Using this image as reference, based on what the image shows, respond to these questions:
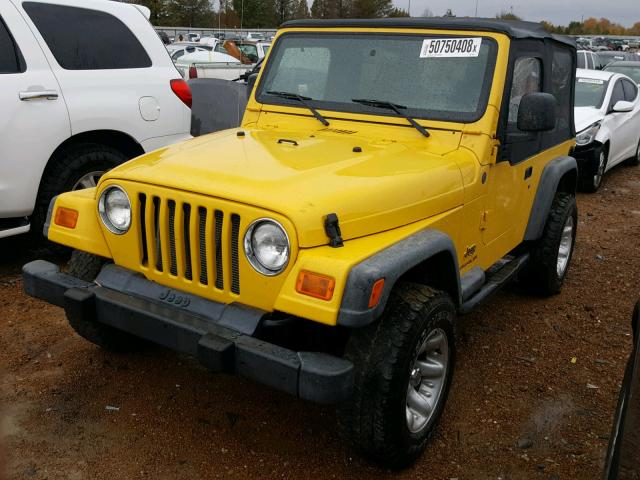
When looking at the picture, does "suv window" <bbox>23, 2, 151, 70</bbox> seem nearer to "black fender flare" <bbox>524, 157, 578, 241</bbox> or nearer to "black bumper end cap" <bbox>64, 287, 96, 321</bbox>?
"black bumper end cap" <bbox>64, 287, 96, 321</bbox>

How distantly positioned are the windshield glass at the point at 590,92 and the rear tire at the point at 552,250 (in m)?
4.94

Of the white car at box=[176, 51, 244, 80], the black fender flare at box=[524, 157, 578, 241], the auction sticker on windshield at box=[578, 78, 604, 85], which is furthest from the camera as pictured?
the white car at box=[176, 51, 244, 80]

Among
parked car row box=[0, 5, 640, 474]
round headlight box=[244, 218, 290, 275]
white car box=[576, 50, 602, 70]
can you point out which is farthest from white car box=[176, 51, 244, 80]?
round headlight box=[244, 218, 290, 275]

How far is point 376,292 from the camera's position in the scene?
2.33 m

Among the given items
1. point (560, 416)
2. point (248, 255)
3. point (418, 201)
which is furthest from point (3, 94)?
point (560, 416)

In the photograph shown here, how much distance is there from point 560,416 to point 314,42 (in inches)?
104

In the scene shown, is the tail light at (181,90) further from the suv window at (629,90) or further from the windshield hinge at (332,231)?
the suv window at (629,90)

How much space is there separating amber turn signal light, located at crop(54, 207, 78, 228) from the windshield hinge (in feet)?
4.48

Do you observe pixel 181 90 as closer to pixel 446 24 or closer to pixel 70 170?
pixel 70 170

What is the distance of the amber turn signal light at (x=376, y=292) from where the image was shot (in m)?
2.31

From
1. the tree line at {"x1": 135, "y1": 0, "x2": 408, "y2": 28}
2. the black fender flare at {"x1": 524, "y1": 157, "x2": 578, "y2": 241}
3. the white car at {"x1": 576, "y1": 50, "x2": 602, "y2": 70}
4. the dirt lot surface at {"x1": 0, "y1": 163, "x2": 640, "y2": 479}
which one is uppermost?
the tree line at {"x1": 135, "y1": 0, "x2": 408, "y2": 28}

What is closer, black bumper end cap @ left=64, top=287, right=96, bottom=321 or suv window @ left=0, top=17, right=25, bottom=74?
A: black bumper end cap @ left=64, top=287, right=96, bottom=321

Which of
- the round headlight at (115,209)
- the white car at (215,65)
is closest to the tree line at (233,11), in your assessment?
the white car at (215,65)

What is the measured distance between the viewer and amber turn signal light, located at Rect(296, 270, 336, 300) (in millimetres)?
2311
